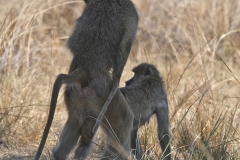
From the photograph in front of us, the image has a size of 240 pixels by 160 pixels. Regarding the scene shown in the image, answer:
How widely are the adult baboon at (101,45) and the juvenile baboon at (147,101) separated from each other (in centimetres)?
48

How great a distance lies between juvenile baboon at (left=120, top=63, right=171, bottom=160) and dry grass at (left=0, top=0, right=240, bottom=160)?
0.14 m

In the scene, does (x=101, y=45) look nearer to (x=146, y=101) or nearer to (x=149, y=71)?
(x=146, y=101)

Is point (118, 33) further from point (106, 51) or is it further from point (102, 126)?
point (102, 126)

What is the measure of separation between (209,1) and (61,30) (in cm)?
225

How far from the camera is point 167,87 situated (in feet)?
17.4

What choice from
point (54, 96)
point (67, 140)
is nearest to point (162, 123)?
point (67, 140)

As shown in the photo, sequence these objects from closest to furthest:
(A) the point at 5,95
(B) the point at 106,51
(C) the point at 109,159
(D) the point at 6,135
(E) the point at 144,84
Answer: (B) the point at 106,51 → (C) the point at 109,159 → (E) the point at 144,84 → (D) the point at 6,135 → (A) the point at 5,95

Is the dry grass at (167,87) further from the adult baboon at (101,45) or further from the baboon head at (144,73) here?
the adult baboon at (101,45)

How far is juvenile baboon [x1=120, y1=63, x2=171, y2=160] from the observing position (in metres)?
4.34

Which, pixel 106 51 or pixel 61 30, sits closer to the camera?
pixel 106 51

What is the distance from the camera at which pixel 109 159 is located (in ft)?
13.8

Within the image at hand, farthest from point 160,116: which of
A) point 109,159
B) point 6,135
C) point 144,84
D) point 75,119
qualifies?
point 6,135

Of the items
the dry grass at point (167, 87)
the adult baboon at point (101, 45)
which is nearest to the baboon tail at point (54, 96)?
the adult baboon at point (101, 45)

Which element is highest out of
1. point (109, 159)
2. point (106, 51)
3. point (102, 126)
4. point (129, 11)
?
point (129, 11)
